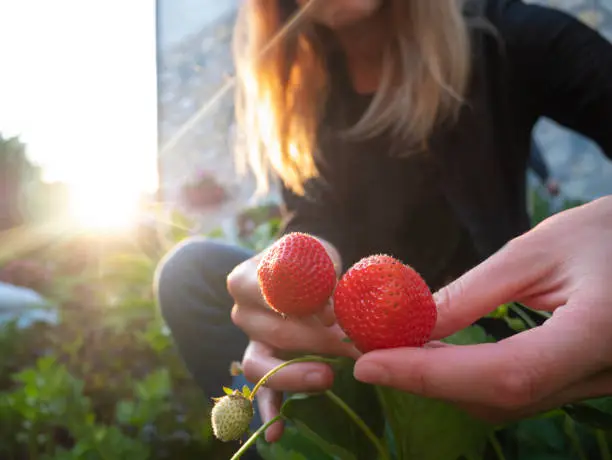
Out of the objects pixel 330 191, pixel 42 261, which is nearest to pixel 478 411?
pixel 330 191

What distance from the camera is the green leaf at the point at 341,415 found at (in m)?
0.53

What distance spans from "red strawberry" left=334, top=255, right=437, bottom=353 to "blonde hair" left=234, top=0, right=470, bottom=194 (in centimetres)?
69

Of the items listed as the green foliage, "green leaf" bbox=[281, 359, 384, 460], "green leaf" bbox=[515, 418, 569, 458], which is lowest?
the green foliage

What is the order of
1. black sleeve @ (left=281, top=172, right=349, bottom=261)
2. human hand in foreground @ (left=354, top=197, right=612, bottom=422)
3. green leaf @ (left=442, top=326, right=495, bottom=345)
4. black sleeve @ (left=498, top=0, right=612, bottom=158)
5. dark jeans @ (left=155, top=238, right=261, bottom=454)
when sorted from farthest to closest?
black sleeve @ (left=281, top=172, right=349, bottom=261), dark jeans @ (left=155, top=238, right=261, bottom=454), black sleeve @ (left=498, top=0, right=612, bottom=158), green leaf @ (left=442, top=326, right=495, bottom=345), human hand in foreground @ (left=354, top=197, right=612, bottom=422)

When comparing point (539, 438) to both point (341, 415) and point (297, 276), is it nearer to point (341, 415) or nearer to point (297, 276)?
point (341, 415)

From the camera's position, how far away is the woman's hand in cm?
49

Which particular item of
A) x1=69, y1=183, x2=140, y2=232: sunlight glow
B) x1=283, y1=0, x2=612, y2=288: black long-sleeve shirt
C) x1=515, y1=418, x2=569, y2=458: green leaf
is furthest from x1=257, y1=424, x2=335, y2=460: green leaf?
x1=69, y1=183, x2=140, y2=232: sunlight glow

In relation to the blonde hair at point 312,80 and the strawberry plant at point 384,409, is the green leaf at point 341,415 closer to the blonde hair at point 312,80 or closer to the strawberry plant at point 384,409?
the strawberry plant at point 384,409

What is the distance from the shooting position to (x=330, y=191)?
1.25m

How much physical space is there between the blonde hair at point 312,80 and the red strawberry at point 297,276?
675 millimetres

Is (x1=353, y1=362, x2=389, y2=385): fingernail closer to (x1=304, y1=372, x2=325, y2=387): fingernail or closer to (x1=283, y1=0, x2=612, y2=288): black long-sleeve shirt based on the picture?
(x1=304, y1=372, x2=325, y2=387): fingernail

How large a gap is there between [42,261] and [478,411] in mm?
2256

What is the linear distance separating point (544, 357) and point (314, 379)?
195 millimetres

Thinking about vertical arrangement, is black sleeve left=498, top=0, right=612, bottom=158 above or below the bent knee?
above
